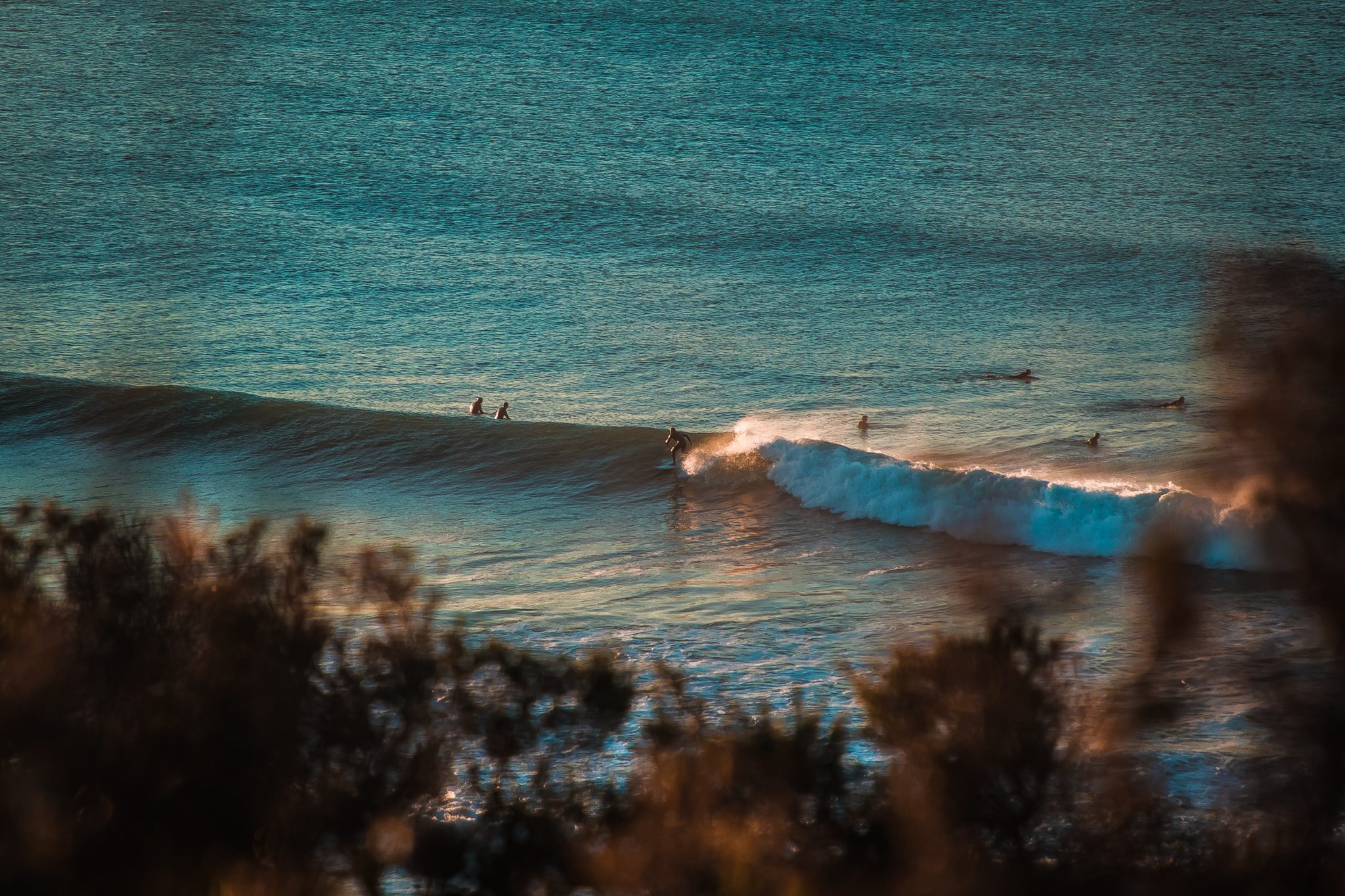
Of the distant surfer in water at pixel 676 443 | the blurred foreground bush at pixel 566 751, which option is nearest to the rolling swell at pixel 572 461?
the distant surfer in water at pixel 676 443

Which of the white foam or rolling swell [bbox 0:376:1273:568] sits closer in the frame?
the white foam

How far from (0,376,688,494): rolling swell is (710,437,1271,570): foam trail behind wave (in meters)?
2.39

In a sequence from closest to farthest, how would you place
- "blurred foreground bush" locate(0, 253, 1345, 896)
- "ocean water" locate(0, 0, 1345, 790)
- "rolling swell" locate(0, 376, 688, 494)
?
"blurred foreground bush" locate(0, 253, 1345, 896)
"ocean water" locate(0, 0, 1345, 790)
"rolling swell" locate(0, 376, 688, 494)

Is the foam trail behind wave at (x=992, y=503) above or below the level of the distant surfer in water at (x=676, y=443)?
below

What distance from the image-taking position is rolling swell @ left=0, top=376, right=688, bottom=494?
16.2 metres

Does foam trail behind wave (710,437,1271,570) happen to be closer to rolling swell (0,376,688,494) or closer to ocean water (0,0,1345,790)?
ocean water (0,0,1345,790)

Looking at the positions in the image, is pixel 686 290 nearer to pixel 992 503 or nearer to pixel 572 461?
pixel 572 461

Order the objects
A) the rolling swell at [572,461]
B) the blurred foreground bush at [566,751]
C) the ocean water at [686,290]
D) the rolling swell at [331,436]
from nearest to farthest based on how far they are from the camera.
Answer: the blurred foreground bush at [566,751], the ocean water at [686,290], the rolling swell at [572,461], the rolling swell at [331,436]

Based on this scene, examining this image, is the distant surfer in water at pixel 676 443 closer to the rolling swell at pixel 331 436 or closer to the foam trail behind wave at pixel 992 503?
the rolling swell at pixel 331 436

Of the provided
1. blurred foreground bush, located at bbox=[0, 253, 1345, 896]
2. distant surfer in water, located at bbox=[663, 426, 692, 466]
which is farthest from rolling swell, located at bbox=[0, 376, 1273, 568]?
blurred foreground bush, located at bbox=[0, 253, 1345, 896]

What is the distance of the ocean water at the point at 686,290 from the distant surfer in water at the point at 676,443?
26 cm

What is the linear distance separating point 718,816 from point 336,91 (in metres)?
40.0

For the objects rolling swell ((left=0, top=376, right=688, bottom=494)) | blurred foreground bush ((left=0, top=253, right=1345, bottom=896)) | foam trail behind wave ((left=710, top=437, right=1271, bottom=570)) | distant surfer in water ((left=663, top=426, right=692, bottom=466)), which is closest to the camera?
blurred foreground bush ((left=0, top=253, right=1345, bottom=896))

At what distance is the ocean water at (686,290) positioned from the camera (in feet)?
38.9
